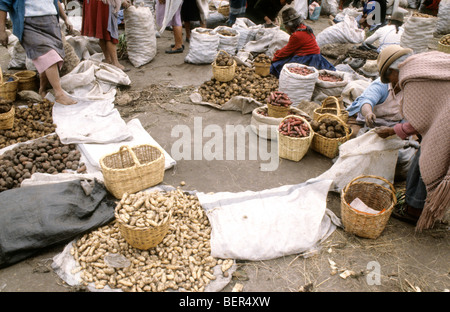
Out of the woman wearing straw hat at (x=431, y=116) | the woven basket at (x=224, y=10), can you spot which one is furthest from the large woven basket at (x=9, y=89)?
the woven basket at (x=224, y=10)

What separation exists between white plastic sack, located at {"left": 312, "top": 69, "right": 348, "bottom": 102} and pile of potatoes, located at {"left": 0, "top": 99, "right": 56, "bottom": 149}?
357 centimetres

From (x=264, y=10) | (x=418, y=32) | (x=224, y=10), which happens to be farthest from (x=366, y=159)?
(x=224, y=10)

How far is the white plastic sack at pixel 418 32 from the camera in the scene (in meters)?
6.68

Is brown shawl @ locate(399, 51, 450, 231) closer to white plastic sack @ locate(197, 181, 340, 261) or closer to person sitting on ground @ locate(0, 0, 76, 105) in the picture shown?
white plastic sack @ locate(197, 181, 340, 261)

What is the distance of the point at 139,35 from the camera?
6.33m

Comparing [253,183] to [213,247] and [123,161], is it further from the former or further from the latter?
[123,161]

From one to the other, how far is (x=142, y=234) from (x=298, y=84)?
126 inches

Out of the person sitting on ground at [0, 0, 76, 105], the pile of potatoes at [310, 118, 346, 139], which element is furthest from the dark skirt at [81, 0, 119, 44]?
the pile of potatoes at [310, 118, 346, 139]

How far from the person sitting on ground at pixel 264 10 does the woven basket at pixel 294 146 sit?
4.67 metres

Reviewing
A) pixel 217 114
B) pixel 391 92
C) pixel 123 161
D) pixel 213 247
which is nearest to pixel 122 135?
pixel 123 161

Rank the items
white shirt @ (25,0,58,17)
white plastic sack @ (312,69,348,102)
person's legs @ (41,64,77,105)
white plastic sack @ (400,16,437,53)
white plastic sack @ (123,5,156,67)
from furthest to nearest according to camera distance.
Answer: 1. white plastic sack @ (400,16,437,53)
2. white plastic sack @ (123,5,156,67)
3. white plastic sack @ (312,69,348,102)
4. person's legs @ (41,64,77,105)
5. white shirt @ (25,0,58,17)

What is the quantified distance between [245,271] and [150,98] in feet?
11.3

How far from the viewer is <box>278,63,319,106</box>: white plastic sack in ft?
16.0

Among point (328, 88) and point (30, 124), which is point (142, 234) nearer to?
point (30, 124)
